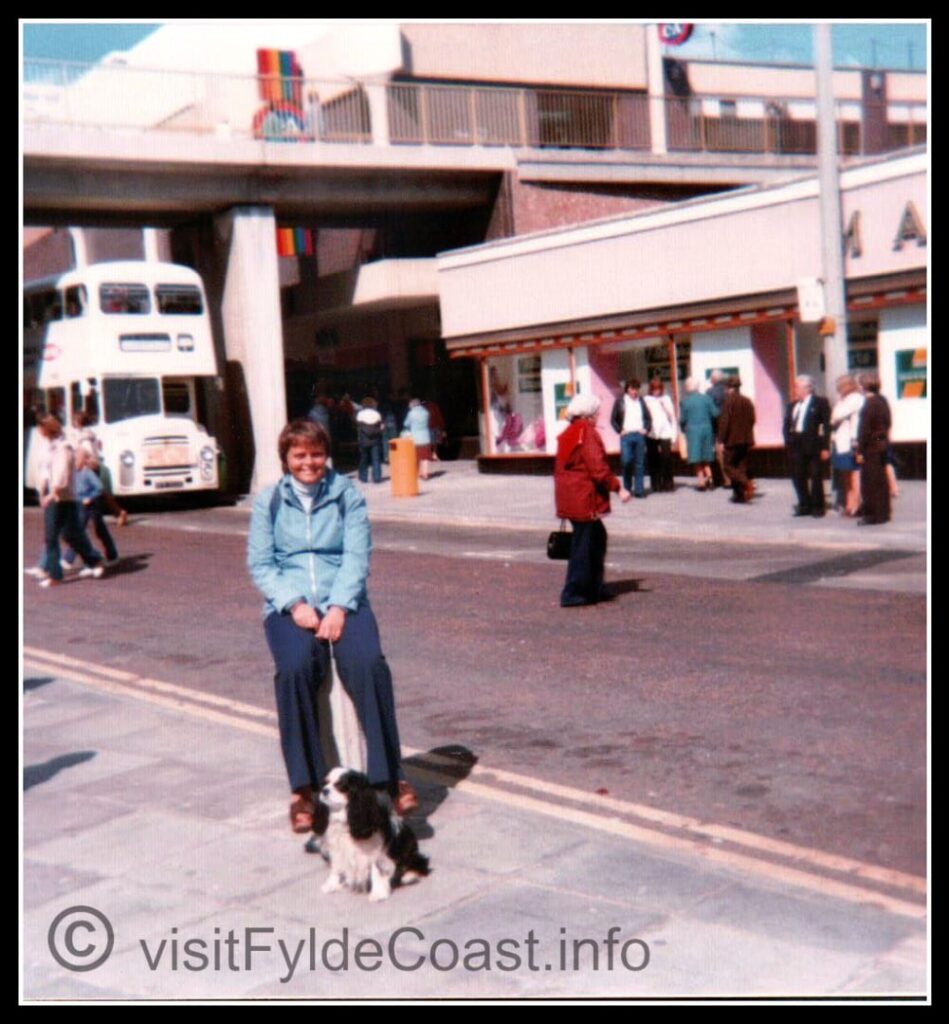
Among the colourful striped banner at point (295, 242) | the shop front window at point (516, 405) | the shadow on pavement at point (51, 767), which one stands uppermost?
the colourful striped banner at point (295, 242)

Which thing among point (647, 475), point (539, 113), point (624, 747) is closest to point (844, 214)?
point (647, 475)

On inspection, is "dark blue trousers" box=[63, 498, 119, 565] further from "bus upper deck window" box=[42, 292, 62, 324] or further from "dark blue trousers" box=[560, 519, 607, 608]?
"bus upper deck window" box=[42, 292, 62, 324]

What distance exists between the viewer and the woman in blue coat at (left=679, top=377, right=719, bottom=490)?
21812 mm

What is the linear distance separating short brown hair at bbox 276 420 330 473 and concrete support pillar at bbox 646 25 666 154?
28.8 metres

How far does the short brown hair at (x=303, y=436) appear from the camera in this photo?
18.9 feet

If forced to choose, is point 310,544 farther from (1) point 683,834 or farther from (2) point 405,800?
(1) point 683,834

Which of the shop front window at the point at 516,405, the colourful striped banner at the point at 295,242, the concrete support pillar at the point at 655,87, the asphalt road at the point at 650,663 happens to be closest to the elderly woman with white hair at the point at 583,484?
the asphalt road at the point at 650,663

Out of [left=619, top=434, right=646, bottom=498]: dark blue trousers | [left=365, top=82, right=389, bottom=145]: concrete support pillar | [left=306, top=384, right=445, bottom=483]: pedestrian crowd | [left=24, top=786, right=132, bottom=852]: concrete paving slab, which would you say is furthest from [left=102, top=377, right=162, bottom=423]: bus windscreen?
[left=24, top=786, right=132, bottom=852]: concrete paving slab

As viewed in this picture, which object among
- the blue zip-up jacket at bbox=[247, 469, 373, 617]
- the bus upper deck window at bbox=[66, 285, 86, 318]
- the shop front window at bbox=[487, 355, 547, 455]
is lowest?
the blue zip-up jacket at bbox=[247, 469, 373, 617]

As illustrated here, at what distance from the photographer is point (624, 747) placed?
7555 millimetres

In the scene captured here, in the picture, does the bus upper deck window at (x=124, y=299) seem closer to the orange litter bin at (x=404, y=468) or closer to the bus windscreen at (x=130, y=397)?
the bus windscreen at (x=130, y=397)

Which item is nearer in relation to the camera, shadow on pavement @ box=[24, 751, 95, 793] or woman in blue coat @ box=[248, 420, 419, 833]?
woman in blue coat @ box=[248, 420, 419, 833]

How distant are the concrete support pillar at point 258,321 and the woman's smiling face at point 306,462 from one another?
24.1 metres
